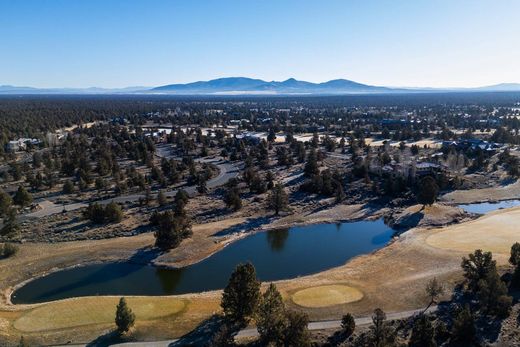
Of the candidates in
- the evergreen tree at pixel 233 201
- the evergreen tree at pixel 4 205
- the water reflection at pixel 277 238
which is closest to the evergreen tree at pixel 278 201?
the evergreen tree at pixel 233 201

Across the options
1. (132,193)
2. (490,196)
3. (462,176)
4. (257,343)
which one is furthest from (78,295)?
(462,176)

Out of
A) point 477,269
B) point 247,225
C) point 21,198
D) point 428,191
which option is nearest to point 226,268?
point 247,225

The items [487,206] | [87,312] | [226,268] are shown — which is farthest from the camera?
[487,206]

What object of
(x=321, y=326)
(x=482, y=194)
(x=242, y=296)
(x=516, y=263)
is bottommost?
(x=321, y=326)

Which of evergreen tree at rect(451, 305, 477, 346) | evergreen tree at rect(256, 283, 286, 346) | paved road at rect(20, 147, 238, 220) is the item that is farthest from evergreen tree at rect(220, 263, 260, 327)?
paved road at rect(20, 147, 238, 220)

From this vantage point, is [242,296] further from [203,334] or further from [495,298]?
[495,298]

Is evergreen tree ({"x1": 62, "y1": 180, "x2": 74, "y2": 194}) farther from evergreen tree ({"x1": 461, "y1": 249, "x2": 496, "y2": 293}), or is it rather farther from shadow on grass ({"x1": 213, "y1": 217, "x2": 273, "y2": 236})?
evergreen tree ({"x1": 461, "y1": 249, "x2": 496, "y2": 293})

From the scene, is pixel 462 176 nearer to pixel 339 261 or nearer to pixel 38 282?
pixel 339 261
